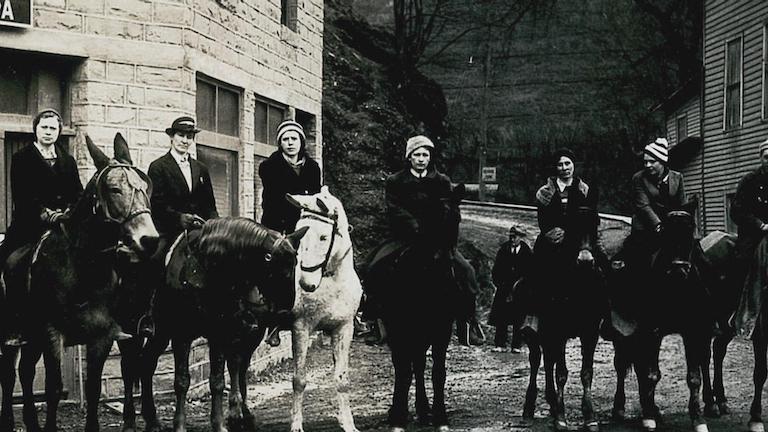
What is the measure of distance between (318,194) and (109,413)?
12.0 ft

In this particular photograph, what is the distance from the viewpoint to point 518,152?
4712 cm

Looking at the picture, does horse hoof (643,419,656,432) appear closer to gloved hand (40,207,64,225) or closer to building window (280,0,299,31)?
gloved hand (40,207,64,225)

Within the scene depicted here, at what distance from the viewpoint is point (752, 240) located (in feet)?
34.3

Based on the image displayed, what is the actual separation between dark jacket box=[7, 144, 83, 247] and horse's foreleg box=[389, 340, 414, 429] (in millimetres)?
3372

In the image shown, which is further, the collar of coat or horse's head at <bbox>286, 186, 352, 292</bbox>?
the collar of coat

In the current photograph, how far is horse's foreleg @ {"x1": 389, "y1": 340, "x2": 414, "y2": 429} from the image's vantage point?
9.66m

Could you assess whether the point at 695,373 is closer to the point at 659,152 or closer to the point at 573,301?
the point at 573,301

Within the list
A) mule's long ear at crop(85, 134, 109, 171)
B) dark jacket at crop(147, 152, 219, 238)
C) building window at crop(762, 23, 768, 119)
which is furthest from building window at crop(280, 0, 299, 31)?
building window at crop(762, 23, 768, 119)

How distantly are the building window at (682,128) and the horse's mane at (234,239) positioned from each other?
28.5 metres

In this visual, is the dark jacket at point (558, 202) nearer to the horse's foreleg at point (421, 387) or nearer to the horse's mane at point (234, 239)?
the horse's foreleg at point (421, 387)

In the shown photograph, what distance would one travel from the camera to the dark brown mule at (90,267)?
821 cm

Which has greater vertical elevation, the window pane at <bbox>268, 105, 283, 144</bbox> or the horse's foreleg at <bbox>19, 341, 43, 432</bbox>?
the window pane at <bbox>268, 105, 283, 144</bbox>

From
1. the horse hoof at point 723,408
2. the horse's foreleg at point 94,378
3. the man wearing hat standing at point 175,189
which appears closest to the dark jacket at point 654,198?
the horse hoof at point 723,408

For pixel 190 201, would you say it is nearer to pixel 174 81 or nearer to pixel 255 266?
pixel 255 266
